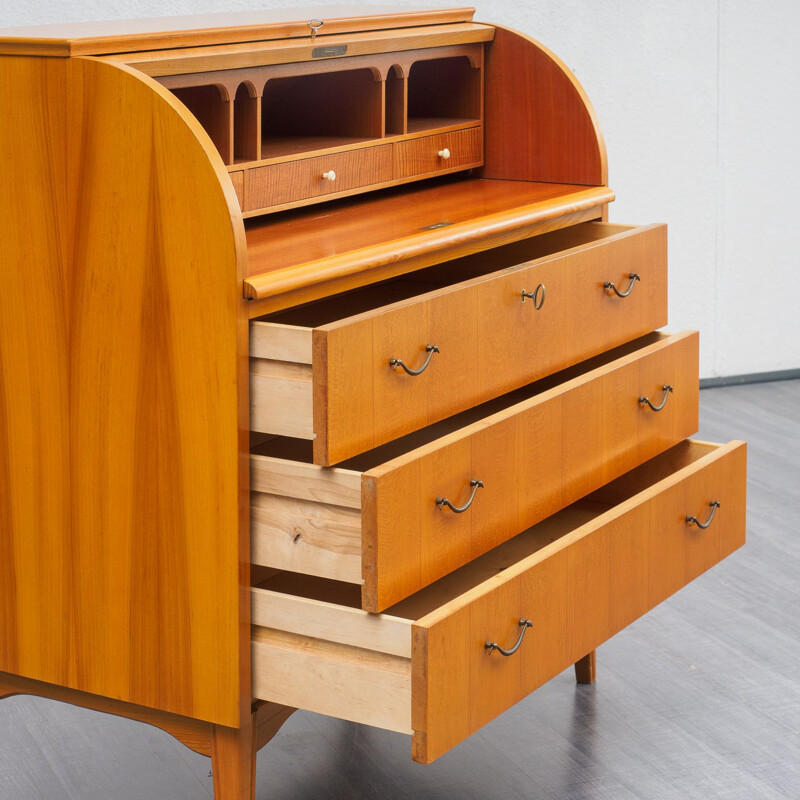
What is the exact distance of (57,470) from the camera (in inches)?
63.1

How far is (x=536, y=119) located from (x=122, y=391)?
0.96m

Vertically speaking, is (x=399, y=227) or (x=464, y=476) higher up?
(x=399, y=227)

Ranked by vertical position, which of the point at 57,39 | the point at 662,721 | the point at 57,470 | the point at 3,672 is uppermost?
the point at 57,39

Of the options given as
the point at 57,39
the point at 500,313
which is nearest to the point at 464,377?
the point at 500,313

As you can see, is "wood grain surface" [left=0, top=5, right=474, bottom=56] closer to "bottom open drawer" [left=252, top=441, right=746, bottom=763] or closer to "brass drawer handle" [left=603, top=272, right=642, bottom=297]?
"brass drawer handle" [left=603, top=272, right=642, bottom=297]

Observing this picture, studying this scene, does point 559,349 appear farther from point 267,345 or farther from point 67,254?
point 67,254

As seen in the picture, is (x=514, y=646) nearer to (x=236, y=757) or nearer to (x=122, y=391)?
(x=236, y=757)

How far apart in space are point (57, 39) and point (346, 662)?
75cm

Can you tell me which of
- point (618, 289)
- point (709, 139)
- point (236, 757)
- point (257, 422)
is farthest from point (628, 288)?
point (709, 139)

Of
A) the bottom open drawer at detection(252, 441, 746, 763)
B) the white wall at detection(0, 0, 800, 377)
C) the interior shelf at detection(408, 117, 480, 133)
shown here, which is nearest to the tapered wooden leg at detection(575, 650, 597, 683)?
the bottom open drawer at detection(252, 441, 746, 763)

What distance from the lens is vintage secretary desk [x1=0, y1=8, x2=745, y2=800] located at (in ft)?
4.83

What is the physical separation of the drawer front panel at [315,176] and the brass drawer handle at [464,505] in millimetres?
455

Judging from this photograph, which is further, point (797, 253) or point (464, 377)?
point (797, 253)

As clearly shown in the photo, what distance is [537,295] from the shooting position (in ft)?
5.96
